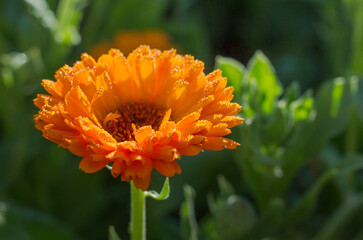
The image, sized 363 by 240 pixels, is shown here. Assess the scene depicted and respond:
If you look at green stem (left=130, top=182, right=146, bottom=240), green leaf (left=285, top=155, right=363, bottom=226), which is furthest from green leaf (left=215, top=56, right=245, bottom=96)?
green stem (left=130, top=182, right=146, bottom=240)

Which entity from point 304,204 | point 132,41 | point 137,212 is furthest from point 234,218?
point 132,41

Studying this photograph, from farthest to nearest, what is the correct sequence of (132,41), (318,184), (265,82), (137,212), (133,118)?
(132,41), (265,82), (318,184), (133,118), (137,212)

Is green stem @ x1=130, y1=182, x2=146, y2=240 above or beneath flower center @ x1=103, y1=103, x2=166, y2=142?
beneath

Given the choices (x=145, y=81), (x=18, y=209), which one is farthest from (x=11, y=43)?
(x=145, y=81)

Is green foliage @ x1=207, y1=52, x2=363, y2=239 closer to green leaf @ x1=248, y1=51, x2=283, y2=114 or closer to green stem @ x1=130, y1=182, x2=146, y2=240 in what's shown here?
green leaf @ x1=248, y1=51, x2=283, y2=114

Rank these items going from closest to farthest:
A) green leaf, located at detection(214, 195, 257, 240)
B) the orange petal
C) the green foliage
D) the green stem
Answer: the orange petal → the green stem → green leaf, located at detection(214, 195, 257, 240) → the green foliage

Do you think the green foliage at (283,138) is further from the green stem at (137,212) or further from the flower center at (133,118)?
the green stem at (137,212)

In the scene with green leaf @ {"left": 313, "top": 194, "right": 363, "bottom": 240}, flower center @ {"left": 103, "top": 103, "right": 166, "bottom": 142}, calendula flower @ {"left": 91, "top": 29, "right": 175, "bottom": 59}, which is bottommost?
green leaf @ {"left": 313, "top": 194, "right": 363, "bottom": 240}

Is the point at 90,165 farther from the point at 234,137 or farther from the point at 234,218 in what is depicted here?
the point at 234,137
